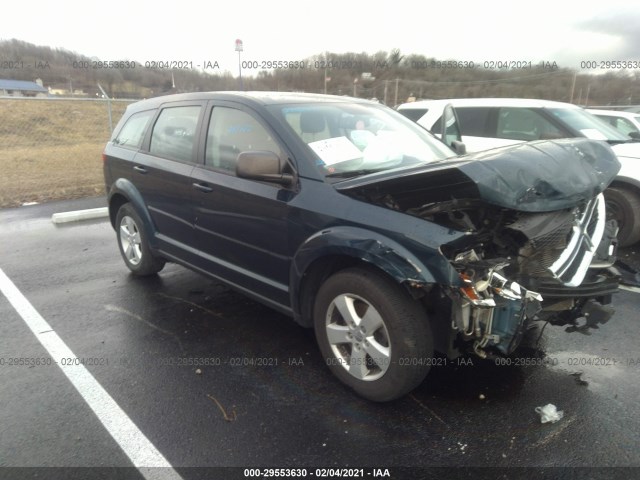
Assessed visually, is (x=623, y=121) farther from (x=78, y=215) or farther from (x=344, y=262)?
(x=78, y=215)

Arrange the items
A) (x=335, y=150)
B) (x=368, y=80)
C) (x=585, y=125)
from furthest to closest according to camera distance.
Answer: (x=368, y=80) < (x=585, y=125) < (x=335, y=150)

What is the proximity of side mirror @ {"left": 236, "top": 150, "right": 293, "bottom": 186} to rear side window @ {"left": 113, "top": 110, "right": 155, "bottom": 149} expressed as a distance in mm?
2059

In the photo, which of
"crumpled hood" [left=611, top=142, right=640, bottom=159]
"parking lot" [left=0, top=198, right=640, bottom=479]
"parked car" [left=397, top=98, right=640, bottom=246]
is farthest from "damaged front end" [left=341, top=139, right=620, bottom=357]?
"crumpled hood" [left=611, top=142, right=640, bottom=159]

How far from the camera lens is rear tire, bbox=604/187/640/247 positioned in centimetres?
549

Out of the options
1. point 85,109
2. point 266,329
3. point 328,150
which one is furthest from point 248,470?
point 85,109

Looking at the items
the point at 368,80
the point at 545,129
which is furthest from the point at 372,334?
the point at 368,80

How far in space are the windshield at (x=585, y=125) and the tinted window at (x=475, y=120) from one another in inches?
34.8

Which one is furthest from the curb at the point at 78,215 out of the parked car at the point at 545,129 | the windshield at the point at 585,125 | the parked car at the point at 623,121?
the parked car at the point at 623,121

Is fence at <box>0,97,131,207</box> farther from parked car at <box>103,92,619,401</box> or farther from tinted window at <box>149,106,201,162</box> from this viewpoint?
parked car at <box>103,92,619,401</box>

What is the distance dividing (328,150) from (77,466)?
226 centimetres

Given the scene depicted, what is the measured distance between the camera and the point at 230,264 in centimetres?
342

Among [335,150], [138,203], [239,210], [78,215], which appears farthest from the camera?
[78,215]

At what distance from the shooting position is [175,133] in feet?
12.7

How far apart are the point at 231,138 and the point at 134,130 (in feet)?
5.67
